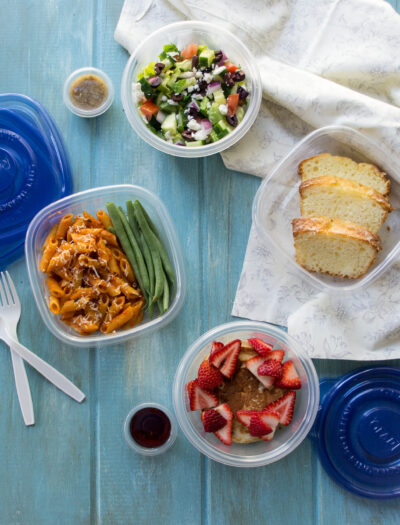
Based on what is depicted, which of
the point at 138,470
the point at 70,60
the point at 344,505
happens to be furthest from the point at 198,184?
the point at 344,505

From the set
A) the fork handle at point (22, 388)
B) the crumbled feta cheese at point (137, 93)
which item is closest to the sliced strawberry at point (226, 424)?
the fork handle at point (22, 388)

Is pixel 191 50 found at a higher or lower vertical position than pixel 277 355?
higher

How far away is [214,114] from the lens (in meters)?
1.48

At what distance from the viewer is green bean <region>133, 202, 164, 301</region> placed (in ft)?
4.85

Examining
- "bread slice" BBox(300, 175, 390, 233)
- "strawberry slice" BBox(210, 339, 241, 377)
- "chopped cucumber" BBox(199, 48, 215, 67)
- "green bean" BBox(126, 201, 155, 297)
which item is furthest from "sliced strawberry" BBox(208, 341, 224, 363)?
"chopped cucumber" BBox(199, 48, 215, 67)

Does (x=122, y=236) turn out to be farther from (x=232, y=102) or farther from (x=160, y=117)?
(x=232, y=102)

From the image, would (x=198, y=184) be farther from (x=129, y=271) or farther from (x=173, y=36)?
(x=173, y=36)

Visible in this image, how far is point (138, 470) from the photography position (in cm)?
153

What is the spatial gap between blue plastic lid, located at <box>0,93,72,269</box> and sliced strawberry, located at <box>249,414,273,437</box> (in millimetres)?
815

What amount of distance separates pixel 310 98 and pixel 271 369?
75 cm

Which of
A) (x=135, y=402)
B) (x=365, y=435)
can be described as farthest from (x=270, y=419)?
(x=135, y=402)

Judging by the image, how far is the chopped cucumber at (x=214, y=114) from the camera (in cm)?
148

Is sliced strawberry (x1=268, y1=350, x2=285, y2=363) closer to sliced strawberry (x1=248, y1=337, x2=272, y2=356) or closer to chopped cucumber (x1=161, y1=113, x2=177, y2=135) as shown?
sliced strawberry (x1=248, y1=337, x2=272, y2=356)

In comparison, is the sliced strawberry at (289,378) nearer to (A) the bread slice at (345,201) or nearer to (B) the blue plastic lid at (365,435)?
(B) the blue plastic lid at (365,435)
